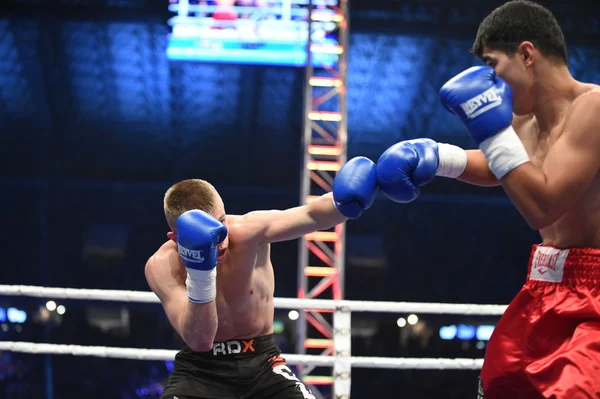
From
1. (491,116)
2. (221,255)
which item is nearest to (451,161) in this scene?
(491,116)

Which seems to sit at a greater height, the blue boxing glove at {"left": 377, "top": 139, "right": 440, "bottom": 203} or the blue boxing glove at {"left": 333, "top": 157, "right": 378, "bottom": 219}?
the blue boxing glove at {"left": 377, "top": 139, "right": 440, "bottom": 203}

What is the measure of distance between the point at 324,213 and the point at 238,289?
14.5 inches

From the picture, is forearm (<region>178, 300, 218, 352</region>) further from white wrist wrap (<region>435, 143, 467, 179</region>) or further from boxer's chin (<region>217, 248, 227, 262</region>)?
white wrist wrap (<region>435, 143, 467, 179</region>)

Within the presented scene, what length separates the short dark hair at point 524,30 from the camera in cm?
158

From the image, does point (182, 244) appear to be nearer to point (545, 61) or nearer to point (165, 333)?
point (545, 61)

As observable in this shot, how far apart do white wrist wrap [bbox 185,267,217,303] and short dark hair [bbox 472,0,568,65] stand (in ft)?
2.98

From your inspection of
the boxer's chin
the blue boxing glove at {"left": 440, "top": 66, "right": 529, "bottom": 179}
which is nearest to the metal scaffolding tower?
the boxer's chin

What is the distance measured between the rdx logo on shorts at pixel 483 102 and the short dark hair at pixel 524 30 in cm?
15

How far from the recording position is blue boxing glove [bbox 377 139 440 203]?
6.06 feet

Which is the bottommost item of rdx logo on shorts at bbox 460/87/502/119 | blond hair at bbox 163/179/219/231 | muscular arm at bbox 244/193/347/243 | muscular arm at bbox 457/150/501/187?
muscular arm at bbox 244/193/347/243

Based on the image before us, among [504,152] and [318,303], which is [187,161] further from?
[504,152]

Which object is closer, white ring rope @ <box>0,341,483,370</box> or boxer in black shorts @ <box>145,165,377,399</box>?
boxer in black shorts @ <box>145,165,377,399</box>

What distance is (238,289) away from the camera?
2.12 metres

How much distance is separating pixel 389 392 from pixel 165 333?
3004 millimetres
